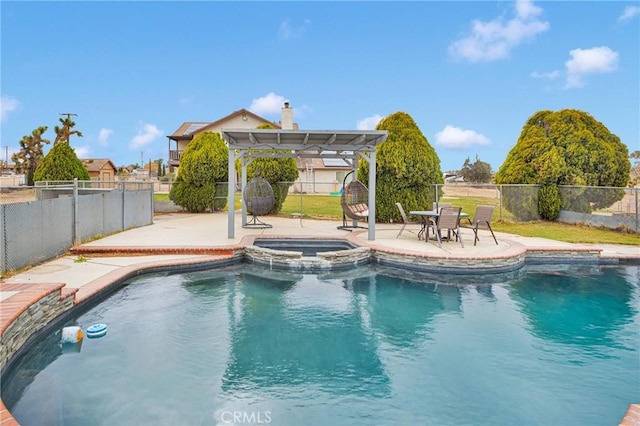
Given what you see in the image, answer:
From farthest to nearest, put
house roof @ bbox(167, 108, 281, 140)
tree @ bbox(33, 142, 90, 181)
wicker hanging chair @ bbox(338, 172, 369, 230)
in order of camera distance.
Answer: house roof @ bbox(167, 108, 281, 140) → tree @ bbox(33, 142, 90, 181) → wicker hanging chair @ bbox(338, 172, 369, 230)

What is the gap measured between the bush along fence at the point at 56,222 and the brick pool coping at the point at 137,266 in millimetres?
562

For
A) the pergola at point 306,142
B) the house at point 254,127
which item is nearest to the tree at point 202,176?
the pergola at point 306,142

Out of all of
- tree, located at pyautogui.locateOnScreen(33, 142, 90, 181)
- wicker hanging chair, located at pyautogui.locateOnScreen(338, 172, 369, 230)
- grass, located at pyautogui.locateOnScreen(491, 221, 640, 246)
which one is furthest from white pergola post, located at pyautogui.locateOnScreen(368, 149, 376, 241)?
tree, located at pyautogui.locateOnScreen(33, 142, 90, 181)

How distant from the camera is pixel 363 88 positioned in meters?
17.9

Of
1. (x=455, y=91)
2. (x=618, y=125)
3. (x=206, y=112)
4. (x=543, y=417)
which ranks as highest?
(x=206, y=112)

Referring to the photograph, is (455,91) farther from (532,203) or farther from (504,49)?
(532,203)

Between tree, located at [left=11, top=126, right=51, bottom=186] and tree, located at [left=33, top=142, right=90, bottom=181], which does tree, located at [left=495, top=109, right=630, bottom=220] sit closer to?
tree, located at [left=33, top=142, right=90, bottom=181]

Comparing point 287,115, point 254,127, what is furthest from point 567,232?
point 254,127

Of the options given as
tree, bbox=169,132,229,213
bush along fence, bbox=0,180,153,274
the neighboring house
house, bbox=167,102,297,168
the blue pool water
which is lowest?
the blue pool water

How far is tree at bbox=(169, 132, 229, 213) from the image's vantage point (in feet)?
48.4

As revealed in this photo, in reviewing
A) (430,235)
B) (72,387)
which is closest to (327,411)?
(72,387)

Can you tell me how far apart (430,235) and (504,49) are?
8.31 m

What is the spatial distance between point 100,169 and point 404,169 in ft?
113

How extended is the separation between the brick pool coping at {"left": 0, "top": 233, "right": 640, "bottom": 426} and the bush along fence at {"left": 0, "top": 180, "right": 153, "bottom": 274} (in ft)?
1.84
